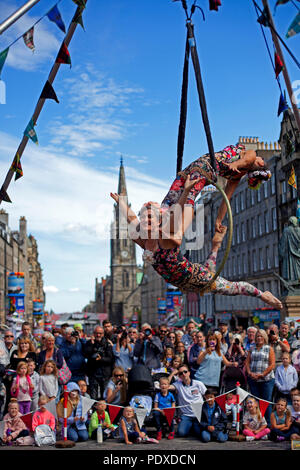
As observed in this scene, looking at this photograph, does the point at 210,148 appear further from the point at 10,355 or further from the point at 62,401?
the point at 10,355

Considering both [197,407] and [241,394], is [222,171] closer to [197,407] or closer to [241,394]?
[241,394]

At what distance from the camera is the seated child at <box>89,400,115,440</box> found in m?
9.30

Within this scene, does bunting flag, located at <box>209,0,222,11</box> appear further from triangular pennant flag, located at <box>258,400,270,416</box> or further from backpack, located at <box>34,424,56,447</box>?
backpack, located at <box>34,424,56,447</box>

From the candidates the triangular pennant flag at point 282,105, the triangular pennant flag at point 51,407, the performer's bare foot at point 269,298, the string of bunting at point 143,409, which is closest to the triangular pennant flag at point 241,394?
the string of bunting at point 143,409

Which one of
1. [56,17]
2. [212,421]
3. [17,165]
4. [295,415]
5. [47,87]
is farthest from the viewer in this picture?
[212,421]

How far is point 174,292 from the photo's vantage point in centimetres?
2988

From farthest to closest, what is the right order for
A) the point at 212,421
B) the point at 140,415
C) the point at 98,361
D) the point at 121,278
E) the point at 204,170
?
the point at 121,278 < the point at 98,361 < the point at 212,421 < the point at 140,415 < the point at 204,170

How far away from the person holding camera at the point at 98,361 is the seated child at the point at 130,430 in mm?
1121

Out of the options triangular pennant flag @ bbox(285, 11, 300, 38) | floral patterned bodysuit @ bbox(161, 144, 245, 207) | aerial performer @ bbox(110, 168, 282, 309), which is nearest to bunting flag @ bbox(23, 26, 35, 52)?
aerial performer @ bbox(110, 168, 282, 309)

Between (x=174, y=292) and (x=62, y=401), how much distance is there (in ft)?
68.3

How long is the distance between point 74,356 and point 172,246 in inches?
208

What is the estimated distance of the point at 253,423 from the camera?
922cm

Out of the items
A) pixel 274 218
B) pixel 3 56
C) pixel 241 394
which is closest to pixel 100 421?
pixel 241 394
